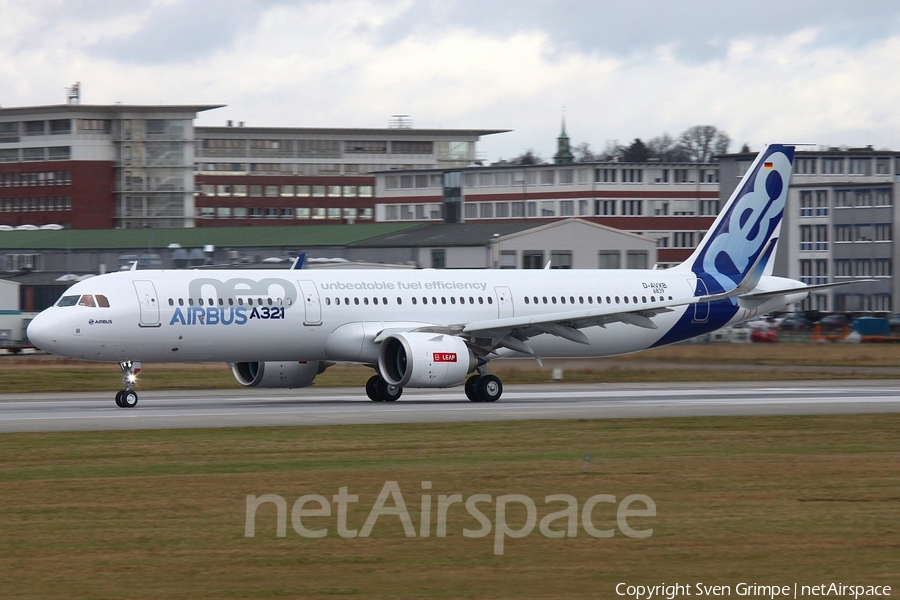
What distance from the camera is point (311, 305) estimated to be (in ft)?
119

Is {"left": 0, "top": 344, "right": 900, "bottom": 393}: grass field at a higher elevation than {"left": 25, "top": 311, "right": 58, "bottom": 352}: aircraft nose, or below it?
below

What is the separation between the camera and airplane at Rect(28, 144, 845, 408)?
1355 inches

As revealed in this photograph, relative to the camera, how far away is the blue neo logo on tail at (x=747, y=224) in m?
43.8

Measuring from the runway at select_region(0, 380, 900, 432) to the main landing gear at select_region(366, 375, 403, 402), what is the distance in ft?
1.22

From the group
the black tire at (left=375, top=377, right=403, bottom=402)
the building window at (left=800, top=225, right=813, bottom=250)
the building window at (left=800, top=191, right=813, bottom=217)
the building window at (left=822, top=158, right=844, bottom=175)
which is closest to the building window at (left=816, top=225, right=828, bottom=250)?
the building window at (left=800, top=225, right=813, bottom=250)

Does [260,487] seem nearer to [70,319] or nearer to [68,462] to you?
[68,462]

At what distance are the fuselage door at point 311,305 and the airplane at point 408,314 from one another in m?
0.04

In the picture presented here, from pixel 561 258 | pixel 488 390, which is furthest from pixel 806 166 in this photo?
pixel 488 390

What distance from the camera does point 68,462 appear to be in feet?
71.7

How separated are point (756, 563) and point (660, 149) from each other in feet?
609

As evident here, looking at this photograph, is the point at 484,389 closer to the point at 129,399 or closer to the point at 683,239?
the point at 129,399

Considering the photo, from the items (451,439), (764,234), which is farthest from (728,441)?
(764,234)

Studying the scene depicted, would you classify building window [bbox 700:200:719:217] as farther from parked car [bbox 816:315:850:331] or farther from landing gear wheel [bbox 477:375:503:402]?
landing gear wheel [bbox 477:375:503:402]

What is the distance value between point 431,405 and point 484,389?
1876 millimetres
